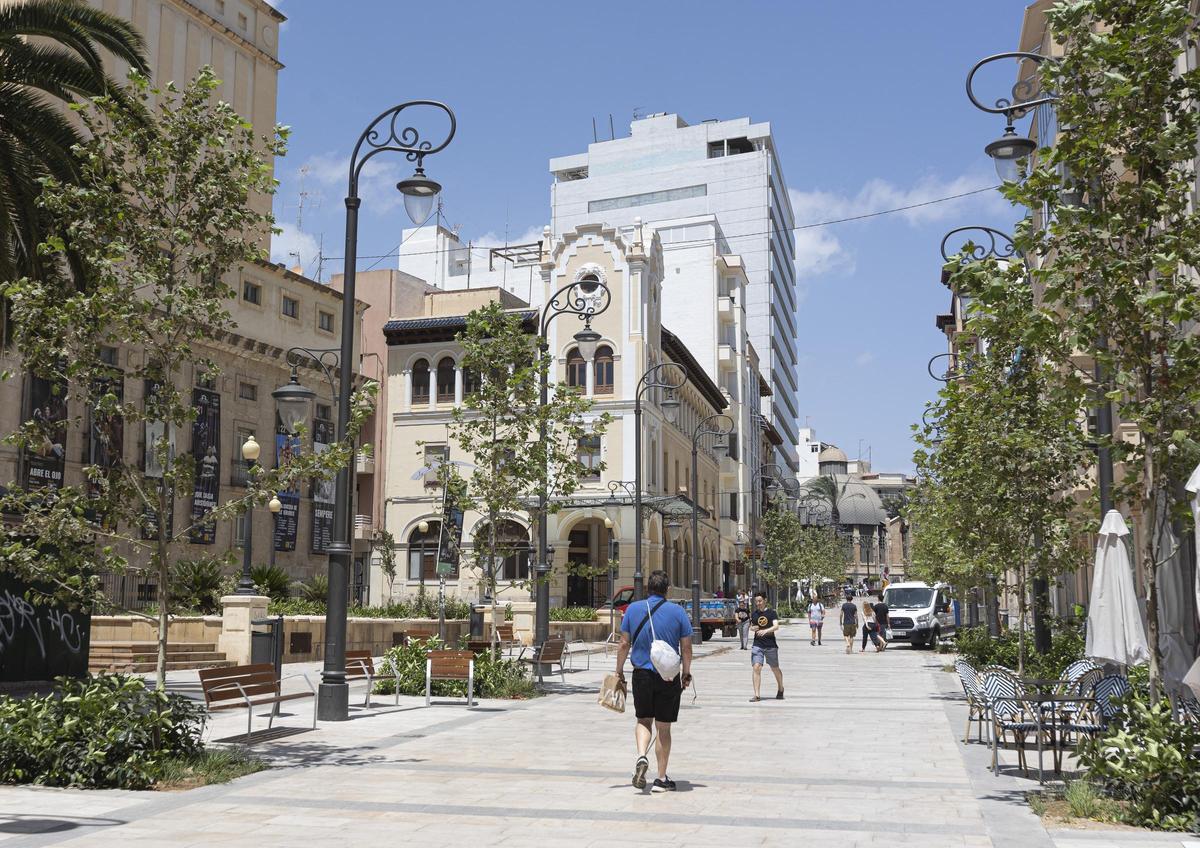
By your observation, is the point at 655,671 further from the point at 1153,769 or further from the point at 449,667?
the point at 449,667

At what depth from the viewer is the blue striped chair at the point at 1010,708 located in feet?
36.7

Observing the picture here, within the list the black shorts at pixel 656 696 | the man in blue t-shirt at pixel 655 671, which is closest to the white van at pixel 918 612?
the man in blue t-shirt at pixel 655 671

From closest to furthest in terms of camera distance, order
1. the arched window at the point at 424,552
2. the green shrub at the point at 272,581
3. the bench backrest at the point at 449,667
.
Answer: the bench backrest at the point at 449,667
the green shrub at the point at 272,581
the arched window at the point at 424,552

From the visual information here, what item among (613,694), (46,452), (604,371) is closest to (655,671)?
(613,694)

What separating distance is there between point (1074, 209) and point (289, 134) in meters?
7.27

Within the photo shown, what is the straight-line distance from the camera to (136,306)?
10.7m

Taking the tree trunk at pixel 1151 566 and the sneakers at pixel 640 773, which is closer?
the tree trunk at pixel 1151 566

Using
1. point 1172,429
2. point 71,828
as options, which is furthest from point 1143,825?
point 71,828

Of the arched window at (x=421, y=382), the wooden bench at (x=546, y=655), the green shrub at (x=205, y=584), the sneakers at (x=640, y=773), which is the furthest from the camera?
the arched window at (x=421, y=382)

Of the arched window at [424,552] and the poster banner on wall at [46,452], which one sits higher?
the poster banner on wall at [46,452]

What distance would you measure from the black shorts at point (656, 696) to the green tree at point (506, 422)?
9912mm

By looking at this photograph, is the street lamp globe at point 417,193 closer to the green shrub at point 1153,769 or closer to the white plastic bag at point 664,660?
the white plastic bag at point 664,660

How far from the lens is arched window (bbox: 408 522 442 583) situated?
53000 millimetres

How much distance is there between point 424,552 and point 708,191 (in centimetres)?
5800
